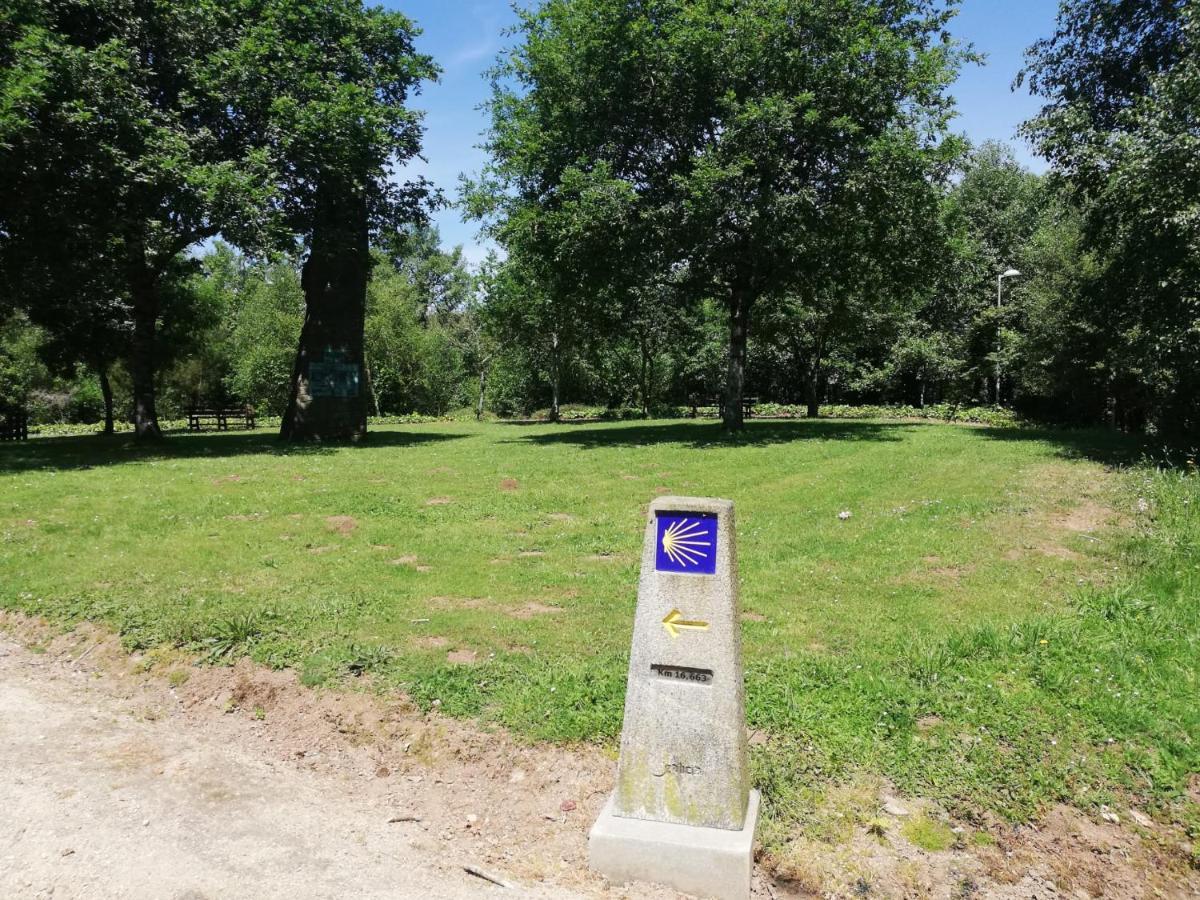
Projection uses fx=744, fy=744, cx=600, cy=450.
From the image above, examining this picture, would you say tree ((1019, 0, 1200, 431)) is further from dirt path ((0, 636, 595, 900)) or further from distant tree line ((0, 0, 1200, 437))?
dirt path ((0, 636, 595, 900))

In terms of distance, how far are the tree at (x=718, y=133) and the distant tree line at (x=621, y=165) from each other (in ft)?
0.27

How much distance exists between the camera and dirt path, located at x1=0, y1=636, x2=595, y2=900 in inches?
133

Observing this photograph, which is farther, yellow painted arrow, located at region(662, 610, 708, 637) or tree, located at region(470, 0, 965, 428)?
tree, located at region(470, 0, 965, 428)

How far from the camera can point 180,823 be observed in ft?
12.5

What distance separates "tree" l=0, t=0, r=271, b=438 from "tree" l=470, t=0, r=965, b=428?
7439 millimetres

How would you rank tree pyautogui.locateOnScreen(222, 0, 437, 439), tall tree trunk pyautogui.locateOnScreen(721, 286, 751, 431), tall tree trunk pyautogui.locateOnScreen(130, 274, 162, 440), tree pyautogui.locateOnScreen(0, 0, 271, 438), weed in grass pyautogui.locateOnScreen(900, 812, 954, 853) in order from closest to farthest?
weed in grass pyautogui.locateOnScreen(900, 812, 954, 853) → tree pyautogui.locateOnScreen(0, 0, 271, 438) → tree pyautogui.locateOnScreen(222, 0, 437, 439) → tall tree trunk pyautogui.locateOnScreen(130, 274, 162, 440) → tall tree trunk pyautogui.locateOnScreen(721, 286, 751, 431)

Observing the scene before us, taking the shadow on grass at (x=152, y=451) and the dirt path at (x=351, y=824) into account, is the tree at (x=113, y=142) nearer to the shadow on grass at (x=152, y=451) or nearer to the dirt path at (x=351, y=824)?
the shadow on grass at (x=152, y=451)

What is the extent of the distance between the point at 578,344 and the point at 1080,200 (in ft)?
82.5

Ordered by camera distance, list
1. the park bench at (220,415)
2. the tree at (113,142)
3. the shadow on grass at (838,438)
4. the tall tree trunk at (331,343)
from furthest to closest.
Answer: the park bench at (220,415)
the tall tree trunk at (331,343)
the shadow on grass at (838,438)
the tree at (113,142)

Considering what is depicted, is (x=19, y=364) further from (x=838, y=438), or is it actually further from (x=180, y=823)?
(x=180, y=823)

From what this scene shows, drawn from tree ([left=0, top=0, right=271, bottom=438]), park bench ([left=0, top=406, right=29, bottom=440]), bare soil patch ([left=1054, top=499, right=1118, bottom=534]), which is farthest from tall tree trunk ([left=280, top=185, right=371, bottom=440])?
bare soil patch ([left=1054, top=499, right=1118, bottom=534])

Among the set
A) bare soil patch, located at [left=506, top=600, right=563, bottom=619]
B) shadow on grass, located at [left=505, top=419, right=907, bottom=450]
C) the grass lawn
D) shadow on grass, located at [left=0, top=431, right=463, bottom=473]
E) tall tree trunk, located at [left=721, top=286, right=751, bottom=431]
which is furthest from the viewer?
tall tree trunk, located at [left=721, top=286, right=751, bottom=431]

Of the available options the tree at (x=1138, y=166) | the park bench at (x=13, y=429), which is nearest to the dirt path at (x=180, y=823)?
the tree at (x=1138, y=166)

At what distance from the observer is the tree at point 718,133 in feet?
59.2
